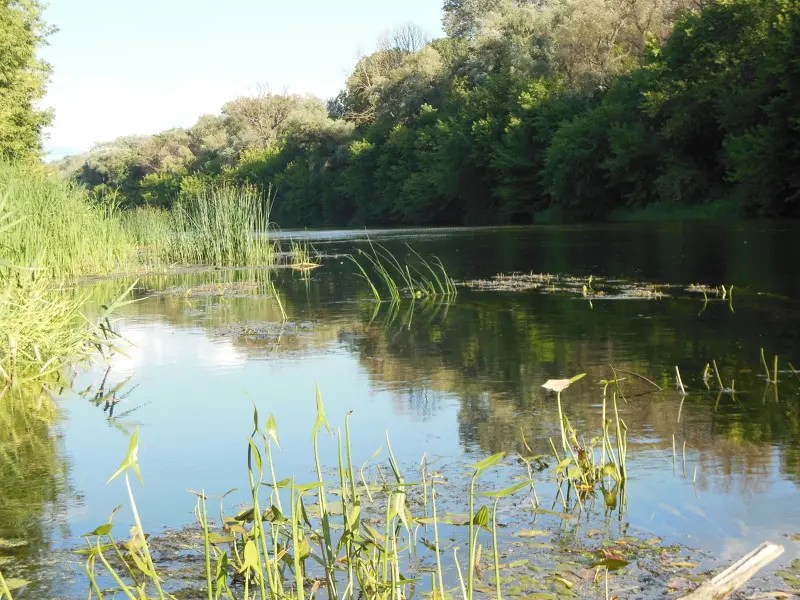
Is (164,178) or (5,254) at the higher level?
(164,178)

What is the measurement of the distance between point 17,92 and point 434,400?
24.2m

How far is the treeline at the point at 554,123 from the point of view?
32.1 m

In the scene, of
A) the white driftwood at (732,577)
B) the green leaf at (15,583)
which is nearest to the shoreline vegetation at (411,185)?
the green leaf at (15,583)

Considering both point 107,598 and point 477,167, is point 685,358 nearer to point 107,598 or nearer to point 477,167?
point 107,598

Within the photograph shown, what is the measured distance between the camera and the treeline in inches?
1265

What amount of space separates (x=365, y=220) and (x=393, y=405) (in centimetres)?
5511

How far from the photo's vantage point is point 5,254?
8945 millimetres

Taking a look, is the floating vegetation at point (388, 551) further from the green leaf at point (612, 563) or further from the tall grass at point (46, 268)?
the tall grass at point (46, 268)

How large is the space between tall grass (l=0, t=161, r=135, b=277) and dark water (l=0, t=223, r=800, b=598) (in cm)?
159

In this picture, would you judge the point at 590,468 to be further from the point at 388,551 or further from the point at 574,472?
the point at 388,551

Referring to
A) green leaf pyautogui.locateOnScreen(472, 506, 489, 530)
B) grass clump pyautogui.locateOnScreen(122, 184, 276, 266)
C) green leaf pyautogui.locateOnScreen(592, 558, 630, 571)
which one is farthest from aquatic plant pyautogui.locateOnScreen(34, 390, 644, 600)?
grass clump pyautogui.locateOnScreen(122, 184, 276, 266)

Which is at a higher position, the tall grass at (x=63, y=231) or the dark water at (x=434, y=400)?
the tall grass at (x=63, y=231)

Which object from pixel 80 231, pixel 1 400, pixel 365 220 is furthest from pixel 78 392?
pixel 365 220

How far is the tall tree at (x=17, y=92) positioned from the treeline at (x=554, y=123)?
3990 millimetres
